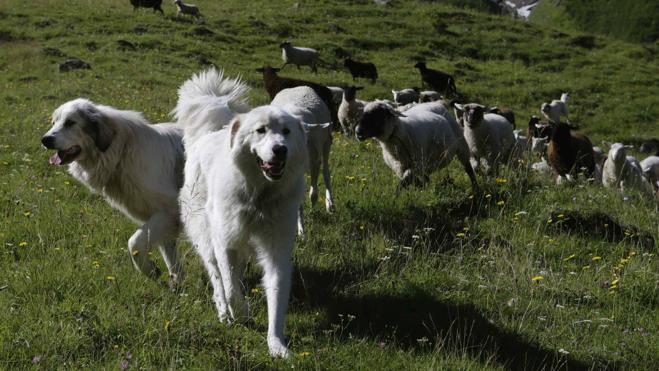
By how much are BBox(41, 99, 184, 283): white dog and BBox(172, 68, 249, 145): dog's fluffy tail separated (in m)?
0.37

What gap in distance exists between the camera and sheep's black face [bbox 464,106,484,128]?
37.6 feet

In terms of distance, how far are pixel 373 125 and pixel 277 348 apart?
5.80 metres

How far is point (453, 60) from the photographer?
31.6 meters

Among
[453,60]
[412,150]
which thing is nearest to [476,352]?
[412,150]

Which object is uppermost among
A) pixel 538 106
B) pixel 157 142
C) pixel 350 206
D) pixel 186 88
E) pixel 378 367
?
pixel 186 88

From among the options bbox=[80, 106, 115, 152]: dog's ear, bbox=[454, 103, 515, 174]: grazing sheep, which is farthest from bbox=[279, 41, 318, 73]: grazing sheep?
bbox=[80, 106, 115, 152]: dog's ear

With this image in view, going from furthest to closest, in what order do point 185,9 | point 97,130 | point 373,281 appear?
point 185,9 → point 97,130 → point 373,281

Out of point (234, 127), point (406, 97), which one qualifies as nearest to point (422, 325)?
point (234, 127)

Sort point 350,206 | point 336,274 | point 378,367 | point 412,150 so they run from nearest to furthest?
point 378,367, point 336,274, point 350,206, point 412,150

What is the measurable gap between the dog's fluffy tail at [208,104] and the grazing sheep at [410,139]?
3071mm

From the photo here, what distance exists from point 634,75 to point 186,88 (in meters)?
28.9

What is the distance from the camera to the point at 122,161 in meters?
6.55

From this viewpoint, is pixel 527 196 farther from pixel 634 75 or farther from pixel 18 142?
pixel 634 75

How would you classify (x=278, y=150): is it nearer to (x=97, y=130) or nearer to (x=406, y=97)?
(x=97, y=130)
